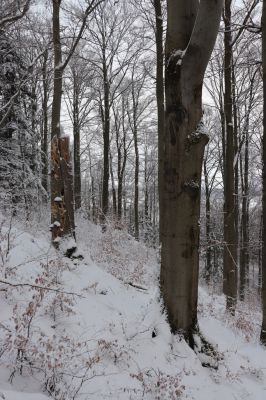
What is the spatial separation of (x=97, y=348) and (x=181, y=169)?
6.92ft

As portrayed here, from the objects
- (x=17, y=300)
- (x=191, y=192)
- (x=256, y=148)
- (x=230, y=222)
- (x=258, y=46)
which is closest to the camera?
(x=17, y=300)

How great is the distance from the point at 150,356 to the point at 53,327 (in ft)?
3.45

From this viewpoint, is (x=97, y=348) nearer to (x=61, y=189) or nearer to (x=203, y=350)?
(x=203, y=350)

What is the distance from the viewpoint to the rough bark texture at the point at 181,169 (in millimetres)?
4453

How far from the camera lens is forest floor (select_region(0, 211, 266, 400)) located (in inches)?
125

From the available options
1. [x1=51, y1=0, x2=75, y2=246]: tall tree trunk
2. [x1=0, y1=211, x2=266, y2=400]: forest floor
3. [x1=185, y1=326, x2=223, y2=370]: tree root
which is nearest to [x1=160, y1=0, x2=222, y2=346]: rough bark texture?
[x1=185, y1=326, x2=223, y2=370]: tree root

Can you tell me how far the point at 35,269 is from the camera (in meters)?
5.13

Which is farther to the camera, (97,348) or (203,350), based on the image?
(203,350)

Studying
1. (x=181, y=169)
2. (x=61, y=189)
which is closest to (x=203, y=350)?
(x=181, y=169)

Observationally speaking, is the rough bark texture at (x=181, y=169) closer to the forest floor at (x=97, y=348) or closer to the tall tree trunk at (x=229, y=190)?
the forest floor at (x=97, y=348)

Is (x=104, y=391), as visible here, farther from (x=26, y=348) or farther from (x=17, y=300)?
(x=17, y=300)

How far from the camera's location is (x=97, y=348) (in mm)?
3928

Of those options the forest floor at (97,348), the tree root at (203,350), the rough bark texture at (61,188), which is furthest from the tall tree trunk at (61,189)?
the tree root at (203,350)

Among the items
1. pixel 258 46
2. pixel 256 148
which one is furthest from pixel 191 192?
pixel 256 148
